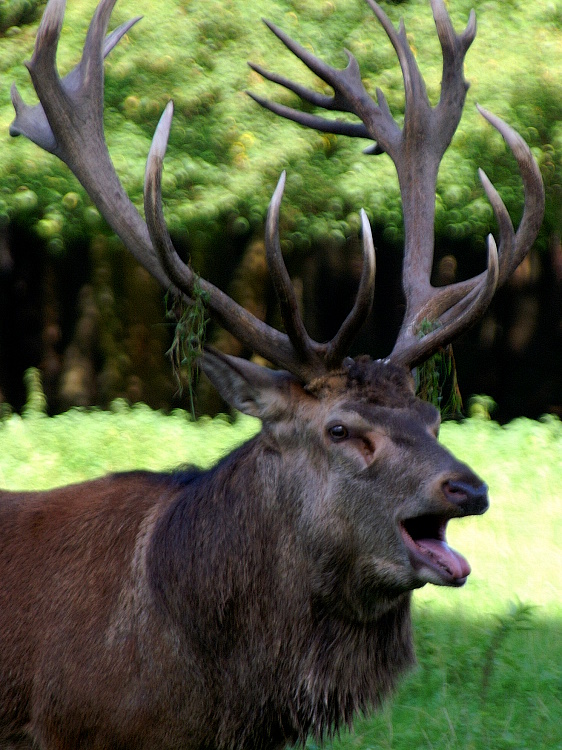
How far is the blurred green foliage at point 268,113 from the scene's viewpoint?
10.3m

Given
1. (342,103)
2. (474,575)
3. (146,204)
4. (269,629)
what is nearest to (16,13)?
(342,103)

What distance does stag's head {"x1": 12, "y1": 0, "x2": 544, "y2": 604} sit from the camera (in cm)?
313

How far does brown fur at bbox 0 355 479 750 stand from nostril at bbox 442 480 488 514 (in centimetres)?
4

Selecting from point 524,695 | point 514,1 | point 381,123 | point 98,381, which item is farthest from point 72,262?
point 524,695

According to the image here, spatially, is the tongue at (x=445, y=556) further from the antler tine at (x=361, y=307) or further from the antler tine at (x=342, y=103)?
the antler tine at (x=342, y=103)

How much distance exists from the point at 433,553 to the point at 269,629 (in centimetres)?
59

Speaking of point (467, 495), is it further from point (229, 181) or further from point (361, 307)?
point (229, 181)

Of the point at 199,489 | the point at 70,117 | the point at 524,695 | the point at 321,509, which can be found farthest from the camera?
the point at 524,695

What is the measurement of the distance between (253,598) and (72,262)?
8367 millimetres

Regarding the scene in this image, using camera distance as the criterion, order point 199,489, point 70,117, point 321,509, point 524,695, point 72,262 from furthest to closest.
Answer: point 72,262, point 524,695, point 70,117, point 199,489, point 321,509

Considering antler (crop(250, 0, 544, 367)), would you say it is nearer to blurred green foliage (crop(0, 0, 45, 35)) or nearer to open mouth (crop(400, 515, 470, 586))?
open mouth (crop(400, 515, 470, 586))

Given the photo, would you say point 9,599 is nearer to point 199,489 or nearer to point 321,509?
point 199,489

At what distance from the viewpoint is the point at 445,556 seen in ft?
10.1

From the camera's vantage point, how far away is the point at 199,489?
11.6ft
